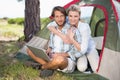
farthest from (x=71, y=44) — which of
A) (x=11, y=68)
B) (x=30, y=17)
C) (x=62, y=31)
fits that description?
(x=30, y=17)

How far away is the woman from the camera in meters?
4.56

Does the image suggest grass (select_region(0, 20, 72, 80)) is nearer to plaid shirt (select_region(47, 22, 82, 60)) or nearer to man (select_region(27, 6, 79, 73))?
man (select_region(27, 6, 79, 73))

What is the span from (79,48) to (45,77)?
0.67 metres

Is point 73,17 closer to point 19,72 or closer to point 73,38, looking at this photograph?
point 73,38

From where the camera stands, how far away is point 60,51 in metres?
4.88

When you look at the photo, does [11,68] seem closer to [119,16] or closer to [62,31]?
[62,31]

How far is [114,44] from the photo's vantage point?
472cm

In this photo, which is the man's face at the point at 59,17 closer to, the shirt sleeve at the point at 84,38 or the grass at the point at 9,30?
the shirt sleeve at the point at 84,38

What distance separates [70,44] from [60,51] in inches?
6.9

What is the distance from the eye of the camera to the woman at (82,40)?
4.56 metres

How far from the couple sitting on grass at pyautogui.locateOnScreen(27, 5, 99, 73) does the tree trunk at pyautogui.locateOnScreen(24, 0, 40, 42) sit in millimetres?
2776

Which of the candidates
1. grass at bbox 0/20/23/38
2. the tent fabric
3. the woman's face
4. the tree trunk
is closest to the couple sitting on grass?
the woman's face

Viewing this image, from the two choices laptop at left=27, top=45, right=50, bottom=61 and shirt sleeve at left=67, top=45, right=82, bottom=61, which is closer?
laptop at left=27, top=45, right=50, bottom=61

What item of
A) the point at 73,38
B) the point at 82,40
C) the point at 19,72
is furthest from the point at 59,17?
the point at 19,72
